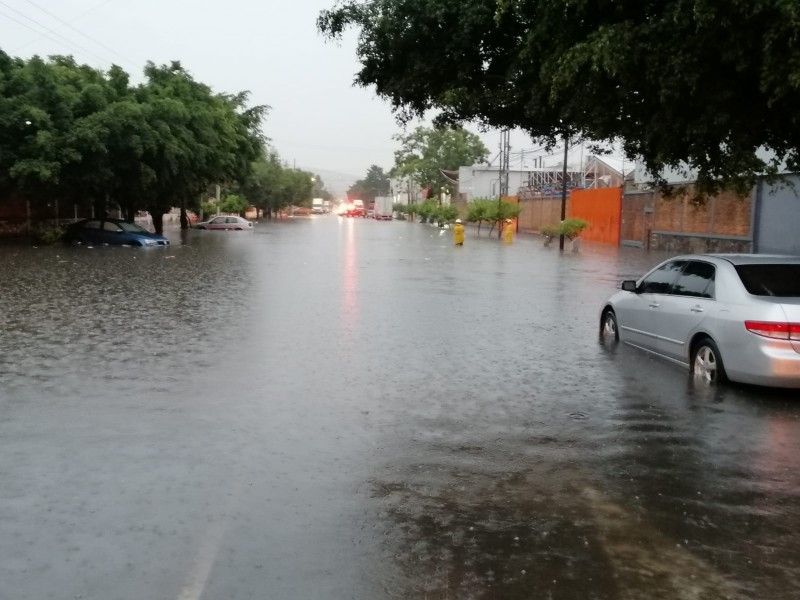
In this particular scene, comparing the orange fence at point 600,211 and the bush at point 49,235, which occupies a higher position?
the orange fence at point 600,211

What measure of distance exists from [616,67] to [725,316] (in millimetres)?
2757

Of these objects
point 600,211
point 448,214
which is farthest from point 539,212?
point 448,214

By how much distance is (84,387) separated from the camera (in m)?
8.55

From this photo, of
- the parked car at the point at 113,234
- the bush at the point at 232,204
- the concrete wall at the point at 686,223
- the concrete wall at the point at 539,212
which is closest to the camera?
the concrete wall at the point at 686,223

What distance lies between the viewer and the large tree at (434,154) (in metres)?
117

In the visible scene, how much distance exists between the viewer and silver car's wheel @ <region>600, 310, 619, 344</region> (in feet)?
39.4

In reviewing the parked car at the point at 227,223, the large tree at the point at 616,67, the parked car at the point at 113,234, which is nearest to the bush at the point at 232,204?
the parked car at the point at 227,223

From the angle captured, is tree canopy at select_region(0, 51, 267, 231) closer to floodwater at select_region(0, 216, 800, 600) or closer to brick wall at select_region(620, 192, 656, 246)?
brick wall at select_region(620, 192, 656, 246)

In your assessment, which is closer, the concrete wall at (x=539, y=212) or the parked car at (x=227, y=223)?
the concrete wall at (x=539, y=212)

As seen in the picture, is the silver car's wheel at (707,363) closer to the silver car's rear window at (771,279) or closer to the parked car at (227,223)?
the silver car's rear window at (771,279)

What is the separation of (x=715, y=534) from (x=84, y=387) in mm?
6162

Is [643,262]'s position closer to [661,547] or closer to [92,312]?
[92,312]

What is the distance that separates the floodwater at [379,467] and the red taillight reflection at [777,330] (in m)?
0.66

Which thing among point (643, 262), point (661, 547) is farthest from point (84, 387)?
point (643, 262)
